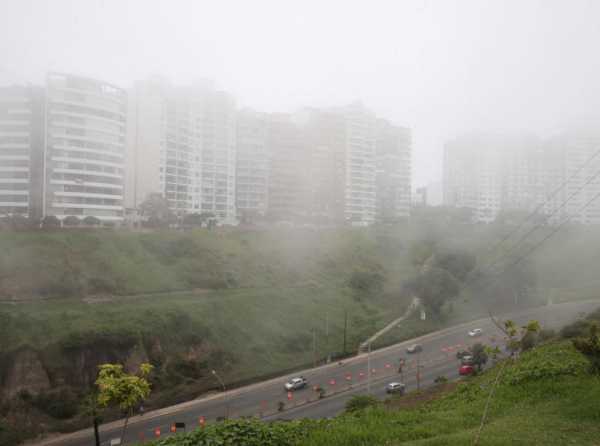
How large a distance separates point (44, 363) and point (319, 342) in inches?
297

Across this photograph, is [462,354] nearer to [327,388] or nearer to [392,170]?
[327,388]

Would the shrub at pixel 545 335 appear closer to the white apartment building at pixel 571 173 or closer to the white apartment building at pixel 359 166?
the white apartment building at pixel 359 166

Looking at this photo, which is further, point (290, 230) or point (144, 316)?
point (290, 230)

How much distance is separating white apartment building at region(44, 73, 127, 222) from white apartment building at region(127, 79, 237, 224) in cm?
152

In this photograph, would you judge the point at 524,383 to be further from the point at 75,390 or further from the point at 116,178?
the point at 116,178

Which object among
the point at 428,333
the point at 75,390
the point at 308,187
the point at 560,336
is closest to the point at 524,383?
the point at 560,336

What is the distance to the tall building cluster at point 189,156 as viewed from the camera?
1622cm

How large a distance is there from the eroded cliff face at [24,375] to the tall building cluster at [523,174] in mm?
26523

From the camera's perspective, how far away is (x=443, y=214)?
91.9 ft

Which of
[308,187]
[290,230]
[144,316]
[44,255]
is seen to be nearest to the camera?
[144,316]

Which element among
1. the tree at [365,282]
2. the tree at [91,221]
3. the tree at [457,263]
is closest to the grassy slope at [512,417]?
the tree at [457,263]

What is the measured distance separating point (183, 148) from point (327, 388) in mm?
13086

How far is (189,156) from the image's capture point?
21.0m

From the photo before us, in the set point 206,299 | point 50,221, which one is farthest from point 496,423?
point 50,221
